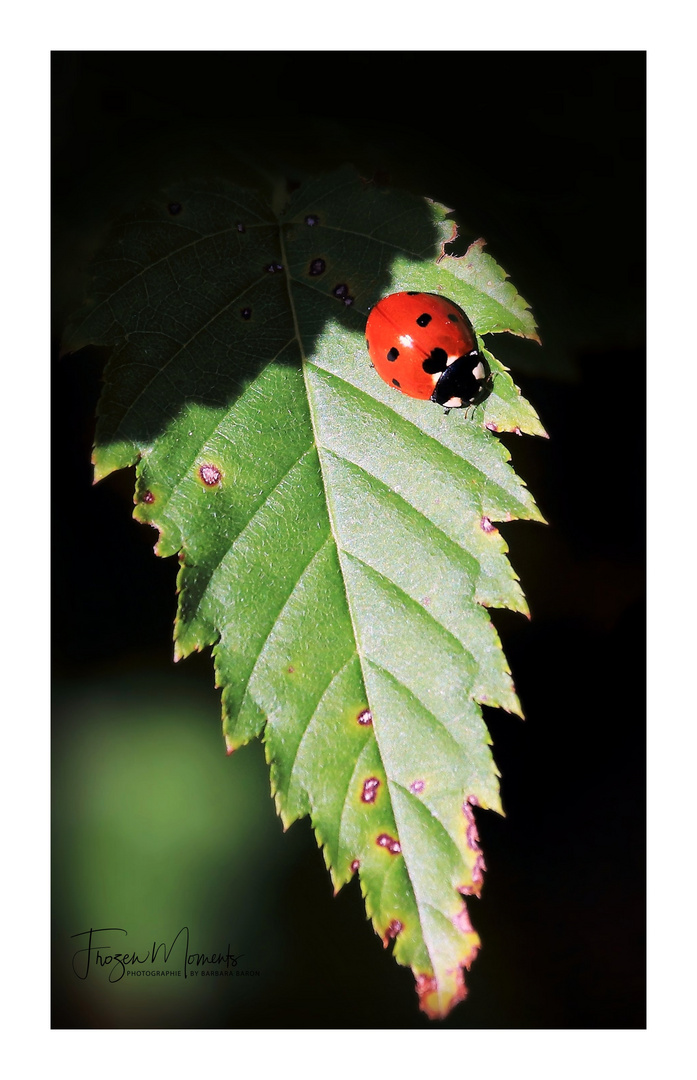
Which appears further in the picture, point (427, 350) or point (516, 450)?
point (516, 450)

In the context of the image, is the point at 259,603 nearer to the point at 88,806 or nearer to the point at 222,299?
the point at 222,299

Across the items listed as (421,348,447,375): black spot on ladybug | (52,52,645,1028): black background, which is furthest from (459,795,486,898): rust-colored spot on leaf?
(421,348,447,375): black spot on ladybug

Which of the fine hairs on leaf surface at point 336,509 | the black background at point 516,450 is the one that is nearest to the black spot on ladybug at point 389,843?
the fine hairs on leaf surface at point 336,509

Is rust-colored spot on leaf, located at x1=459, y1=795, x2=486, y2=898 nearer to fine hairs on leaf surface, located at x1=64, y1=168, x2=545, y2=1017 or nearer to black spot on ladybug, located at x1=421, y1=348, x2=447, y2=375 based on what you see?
fine hairs on leaf surface, located at x1=64, y1=168, x2=545, y2=1017

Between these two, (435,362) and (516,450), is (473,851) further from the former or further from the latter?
(516,450)

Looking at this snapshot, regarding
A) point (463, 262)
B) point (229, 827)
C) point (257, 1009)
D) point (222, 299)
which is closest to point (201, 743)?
point (229, 827)

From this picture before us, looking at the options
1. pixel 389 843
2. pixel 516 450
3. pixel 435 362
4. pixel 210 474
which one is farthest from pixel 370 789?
pixel 516 450
